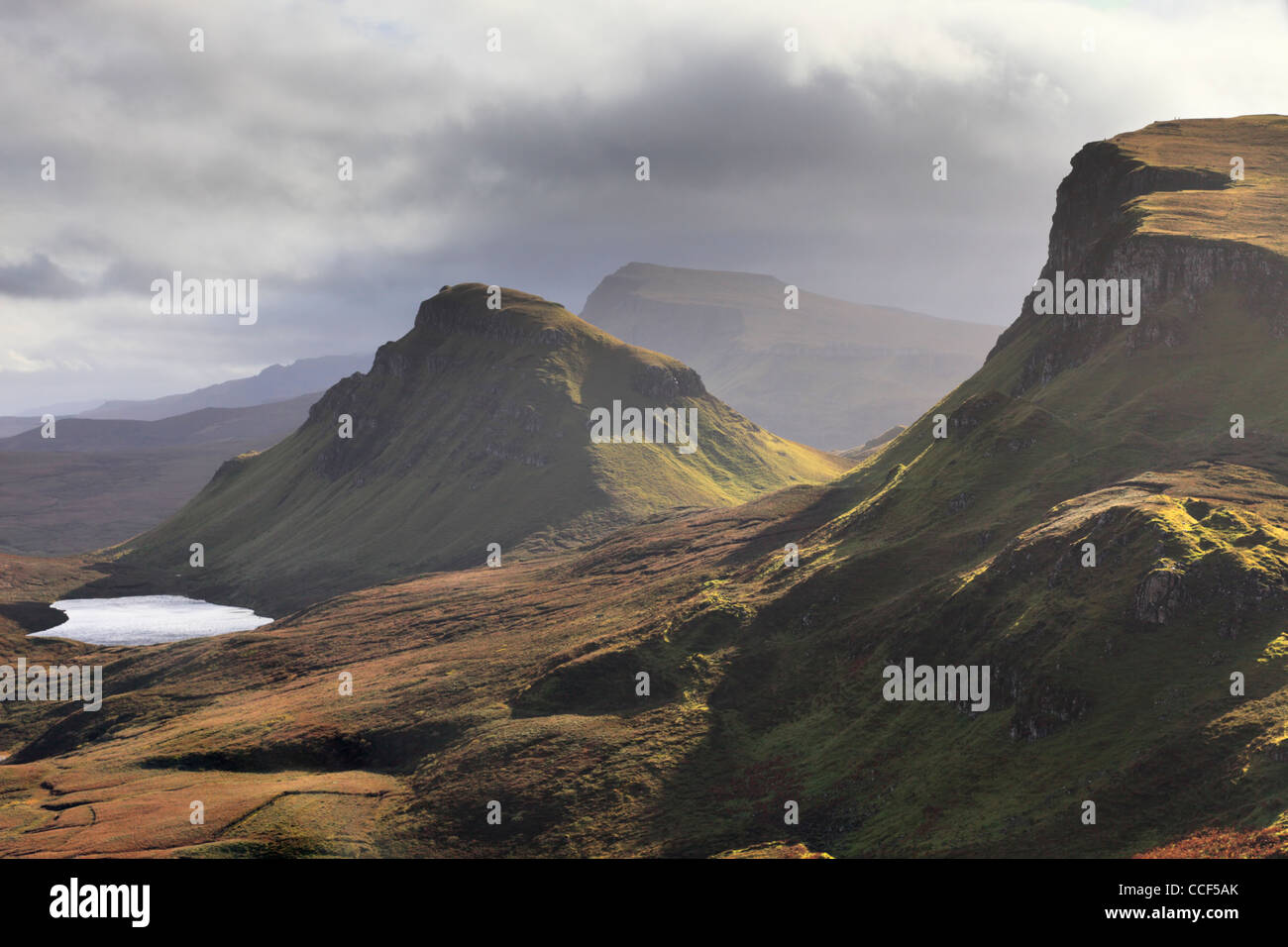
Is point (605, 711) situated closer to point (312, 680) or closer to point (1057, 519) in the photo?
point (1057, 519)

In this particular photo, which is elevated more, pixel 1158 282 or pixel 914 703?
pixel 1158 282

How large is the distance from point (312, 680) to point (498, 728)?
2727 inches

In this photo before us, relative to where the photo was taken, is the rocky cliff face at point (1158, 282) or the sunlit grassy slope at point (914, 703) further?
the rocky cliff face at point (1158, 282)

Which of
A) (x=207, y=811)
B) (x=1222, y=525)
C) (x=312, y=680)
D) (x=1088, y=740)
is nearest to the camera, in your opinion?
(x=1088, y=740)

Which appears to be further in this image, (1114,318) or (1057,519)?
(1114,318)

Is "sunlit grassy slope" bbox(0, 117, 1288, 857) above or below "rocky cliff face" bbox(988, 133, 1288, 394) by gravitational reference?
below

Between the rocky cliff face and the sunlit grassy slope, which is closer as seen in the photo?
the sunlit grassy slope

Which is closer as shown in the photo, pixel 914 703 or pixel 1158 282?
pixel 914 703

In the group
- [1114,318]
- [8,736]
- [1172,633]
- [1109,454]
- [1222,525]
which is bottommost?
[8,736]

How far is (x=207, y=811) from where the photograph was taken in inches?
4503

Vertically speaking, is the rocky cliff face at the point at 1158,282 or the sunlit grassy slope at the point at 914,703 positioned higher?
the rocky cliff face at the point at 1158,282
